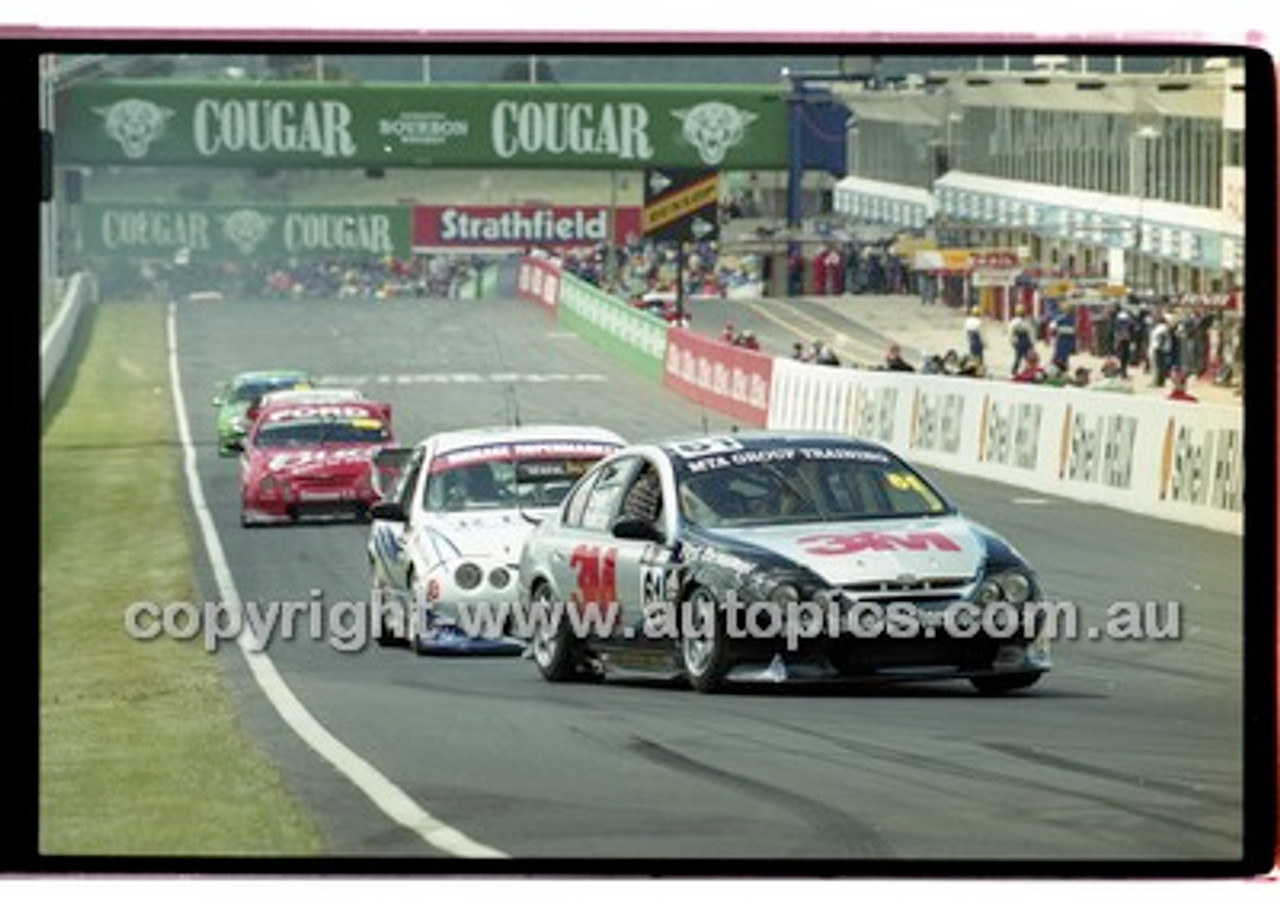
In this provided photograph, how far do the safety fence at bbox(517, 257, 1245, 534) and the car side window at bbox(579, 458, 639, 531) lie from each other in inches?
28.6

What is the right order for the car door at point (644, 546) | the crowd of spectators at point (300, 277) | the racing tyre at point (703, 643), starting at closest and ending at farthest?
1. the crowd of spectators at point (300, 277)
2. the racing tyre at point (703, 643)
3. the car door at point (644, 546)

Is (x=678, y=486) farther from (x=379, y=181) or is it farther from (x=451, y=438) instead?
(x=451, y=438)

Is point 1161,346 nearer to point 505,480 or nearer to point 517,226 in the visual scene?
point 517,226

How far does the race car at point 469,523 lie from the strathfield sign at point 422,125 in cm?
578

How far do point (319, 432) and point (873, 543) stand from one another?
1220 cm

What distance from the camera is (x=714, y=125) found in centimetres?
1230

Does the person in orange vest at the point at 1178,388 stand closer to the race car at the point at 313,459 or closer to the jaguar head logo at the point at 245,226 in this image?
the jaguar head logo at the point at 245,226

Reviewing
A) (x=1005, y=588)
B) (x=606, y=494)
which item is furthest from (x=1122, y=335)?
(x=606, y=494)

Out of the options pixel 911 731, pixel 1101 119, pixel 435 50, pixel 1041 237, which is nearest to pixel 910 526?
pixel 911 731

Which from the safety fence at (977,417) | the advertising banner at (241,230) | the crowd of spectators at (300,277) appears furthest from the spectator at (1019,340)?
the advertising banner at (241,230)

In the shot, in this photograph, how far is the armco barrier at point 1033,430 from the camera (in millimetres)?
18484

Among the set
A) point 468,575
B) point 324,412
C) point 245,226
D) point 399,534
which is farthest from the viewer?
point 324,412

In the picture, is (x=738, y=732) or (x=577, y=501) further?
(x=577, y=501)

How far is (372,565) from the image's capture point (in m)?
21.9
